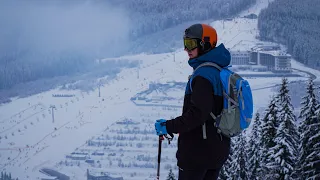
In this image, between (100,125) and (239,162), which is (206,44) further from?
(100,125)

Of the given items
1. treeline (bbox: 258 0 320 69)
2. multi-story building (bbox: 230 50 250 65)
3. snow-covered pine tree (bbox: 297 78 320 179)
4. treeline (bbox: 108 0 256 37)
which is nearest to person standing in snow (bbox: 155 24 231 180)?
snow-covered pine tree (bbox: 297 78 320 179)

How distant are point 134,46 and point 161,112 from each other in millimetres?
28246

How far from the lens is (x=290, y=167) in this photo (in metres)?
8.12

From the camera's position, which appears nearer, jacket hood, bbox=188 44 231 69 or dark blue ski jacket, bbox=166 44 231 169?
dark blue ski jacket, bbox=166 44 231 169

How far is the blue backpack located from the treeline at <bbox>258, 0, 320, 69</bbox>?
37.0 m

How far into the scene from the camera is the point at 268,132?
8.70m

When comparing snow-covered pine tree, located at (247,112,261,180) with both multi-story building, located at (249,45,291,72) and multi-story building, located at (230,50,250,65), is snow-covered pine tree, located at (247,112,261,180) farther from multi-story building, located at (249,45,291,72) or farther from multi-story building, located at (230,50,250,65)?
multi-story building, located at (249,45,291,72)

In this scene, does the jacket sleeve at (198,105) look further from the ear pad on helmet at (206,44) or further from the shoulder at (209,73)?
the ear pad on helmet at (206,44)

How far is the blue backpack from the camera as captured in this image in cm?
229

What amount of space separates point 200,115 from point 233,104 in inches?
9.0

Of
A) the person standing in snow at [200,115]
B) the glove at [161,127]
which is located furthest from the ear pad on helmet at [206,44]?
the glove at [161,127]

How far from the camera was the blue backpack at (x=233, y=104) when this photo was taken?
229 cm

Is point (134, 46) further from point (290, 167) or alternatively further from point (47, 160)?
point (290, 167)

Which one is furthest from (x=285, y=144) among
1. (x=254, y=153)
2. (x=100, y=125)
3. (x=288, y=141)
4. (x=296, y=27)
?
(x=296, y=27)
